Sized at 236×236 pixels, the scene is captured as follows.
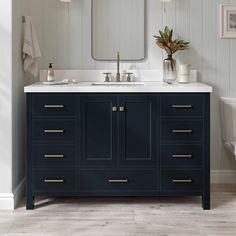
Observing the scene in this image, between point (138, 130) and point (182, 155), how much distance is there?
1.18 feet

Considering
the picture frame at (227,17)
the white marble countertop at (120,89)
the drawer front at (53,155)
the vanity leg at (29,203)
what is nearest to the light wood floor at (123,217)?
the vanity leg at (29,203)

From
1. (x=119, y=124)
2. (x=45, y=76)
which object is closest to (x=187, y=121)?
(x=119, y=124)

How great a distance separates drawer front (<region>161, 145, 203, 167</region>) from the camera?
3.76 metres

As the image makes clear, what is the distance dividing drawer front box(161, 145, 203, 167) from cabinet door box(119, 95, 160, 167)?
7cm

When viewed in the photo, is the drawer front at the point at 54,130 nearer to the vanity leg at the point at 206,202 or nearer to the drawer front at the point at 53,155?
the drawer front at the point at 53,155

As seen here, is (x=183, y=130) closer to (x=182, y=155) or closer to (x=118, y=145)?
(x=182, y=155)

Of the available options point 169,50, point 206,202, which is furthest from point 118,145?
point 169,50

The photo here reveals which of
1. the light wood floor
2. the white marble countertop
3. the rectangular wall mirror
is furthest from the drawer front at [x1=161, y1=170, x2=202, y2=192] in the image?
the rectangular wall mirror

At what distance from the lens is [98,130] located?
148 inches

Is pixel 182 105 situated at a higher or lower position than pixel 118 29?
lower

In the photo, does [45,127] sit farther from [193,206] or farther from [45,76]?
[193,206]

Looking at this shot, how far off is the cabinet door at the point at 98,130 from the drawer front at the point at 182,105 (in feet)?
1.16

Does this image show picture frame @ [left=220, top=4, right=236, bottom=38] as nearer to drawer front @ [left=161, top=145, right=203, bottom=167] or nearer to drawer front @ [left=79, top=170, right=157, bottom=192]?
drawer front @ [left=161, top=145, right=203, bottom=167]

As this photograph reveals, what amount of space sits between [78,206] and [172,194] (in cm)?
69
